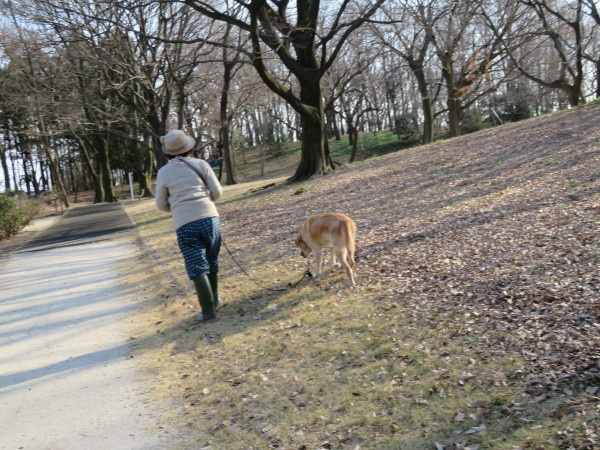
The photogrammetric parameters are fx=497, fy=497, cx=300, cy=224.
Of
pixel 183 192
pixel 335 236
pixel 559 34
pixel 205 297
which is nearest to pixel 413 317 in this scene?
pixel 335 236

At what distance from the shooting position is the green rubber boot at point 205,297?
5.70 m

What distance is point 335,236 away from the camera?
6.13 metres

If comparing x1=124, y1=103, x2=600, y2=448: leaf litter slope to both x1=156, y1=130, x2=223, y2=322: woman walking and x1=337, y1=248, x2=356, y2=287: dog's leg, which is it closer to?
x1=337, y1=248, x2=356, y2=287: dog's leg

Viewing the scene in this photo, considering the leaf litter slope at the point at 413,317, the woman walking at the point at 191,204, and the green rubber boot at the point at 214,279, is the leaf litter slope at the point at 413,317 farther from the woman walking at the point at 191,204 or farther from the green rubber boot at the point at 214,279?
the woman walking at the point at 191,204

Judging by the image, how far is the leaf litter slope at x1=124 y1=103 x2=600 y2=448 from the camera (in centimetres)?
356

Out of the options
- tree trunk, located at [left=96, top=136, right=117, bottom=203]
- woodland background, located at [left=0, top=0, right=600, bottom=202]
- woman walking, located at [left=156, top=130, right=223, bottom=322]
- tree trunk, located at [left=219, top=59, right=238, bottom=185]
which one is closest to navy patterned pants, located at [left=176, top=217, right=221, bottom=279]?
woman walking, located at [left=156, top=130, right=223, bottom=322]

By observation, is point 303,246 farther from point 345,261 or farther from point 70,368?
point 70,368

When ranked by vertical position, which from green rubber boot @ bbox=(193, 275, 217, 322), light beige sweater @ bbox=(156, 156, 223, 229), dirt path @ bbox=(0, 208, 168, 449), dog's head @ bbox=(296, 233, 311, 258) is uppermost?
light beige sweater @ bbox=(156, 156, 223, 229)

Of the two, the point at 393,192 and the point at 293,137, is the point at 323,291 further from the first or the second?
the point at 293,137

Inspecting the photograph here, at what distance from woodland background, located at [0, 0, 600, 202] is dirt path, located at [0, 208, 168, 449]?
27.3ft

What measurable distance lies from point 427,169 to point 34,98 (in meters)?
20.9

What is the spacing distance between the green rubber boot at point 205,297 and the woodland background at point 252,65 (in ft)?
34.1

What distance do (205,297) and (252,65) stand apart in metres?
16.4

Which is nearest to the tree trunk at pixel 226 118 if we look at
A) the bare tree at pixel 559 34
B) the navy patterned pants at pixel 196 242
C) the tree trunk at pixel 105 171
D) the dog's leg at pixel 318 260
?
the tree trunk at pixel 105 171
